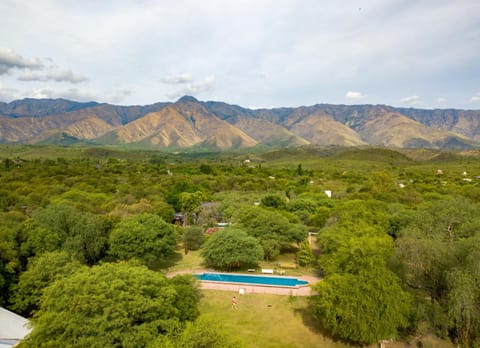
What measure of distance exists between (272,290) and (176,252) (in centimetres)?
1533

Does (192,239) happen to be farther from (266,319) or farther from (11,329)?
(11,329)

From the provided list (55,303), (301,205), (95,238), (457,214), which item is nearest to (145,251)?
(95,238)

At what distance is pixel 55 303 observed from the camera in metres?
16.4

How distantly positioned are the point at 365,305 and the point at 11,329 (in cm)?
2069

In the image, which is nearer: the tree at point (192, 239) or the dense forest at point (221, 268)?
the dense forest at point (221, 268)

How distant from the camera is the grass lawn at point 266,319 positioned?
19.3 meters

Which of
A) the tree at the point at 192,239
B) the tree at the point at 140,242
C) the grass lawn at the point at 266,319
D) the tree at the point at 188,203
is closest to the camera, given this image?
the grass lawn at the point at 266,319

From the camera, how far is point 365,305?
17.8 metres

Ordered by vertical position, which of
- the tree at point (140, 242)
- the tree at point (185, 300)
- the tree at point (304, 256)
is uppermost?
the tree at point (140, 242)

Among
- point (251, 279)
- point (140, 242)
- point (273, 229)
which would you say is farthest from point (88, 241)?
point (273, 229)

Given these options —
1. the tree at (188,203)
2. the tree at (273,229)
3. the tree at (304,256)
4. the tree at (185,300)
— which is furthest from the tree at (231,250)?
the tree at (188,203)

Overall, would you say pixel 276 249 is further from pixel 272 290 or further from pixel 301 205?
pixel 301 205

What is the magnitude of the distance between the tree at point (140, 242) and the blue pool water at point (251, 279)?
4319 millimetres

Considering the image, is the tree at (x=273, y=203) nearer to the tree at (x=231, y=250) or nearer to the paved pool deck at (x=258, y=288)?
the tree at (x=231, y=250)
